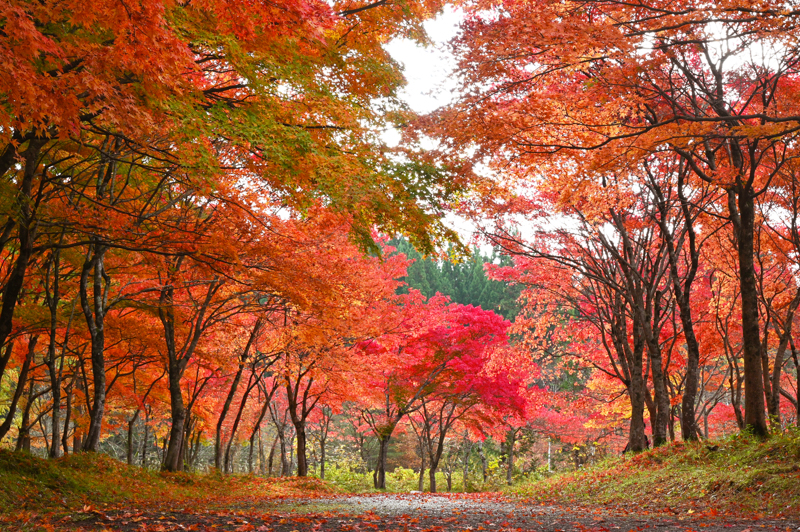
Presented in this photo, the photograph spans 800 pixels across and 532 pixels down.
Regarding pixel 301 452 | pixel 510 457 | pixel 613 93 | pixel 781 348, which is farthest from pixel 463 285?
pixel 613 93

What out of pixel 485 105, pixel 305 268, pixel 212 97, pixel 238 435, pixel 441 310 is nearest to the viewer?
pixel 212 97

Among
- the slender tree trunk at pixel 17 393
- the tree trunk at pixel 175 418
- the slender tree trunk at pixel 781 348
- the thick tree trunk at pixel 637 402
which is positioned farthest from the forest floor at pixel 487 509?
the slender tree trunk at pixel 781 348

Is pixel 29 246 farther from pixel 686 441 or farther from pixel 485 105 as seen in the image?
pixel 686 441

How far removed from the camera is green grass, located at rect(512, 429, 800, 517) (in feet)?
20.5

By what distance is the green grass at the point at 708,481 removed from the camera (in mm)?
6242

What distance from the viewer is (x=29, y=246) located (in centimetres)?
674

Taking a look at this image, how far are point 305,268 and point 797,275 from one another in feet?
36.8

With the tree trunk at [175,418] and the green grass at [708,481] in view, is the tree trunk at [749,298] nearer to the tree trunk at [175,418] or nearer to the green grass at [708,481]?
the green grass at [708,481]

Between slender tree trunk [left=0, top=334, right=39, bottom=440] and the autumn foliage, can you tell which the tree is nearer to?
the autumn foliage

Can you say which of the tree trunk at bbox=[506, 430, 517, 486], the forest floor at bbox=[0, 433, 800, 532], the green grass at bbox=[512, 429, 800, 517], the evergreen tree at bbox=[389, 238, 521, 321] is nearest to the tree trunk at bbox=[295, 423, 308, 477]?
the forest floor at bbox=[0, 433, 800, 532]

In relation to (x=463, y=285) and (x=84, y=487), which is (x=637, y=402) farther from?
(x=463, y=285)

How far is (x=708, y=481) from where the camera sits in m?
7.59

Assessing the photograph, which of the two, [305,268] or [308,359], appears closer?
[305,268]

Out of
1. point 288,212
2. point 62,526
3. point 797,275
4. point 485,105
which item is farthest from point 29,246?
point 797,275
